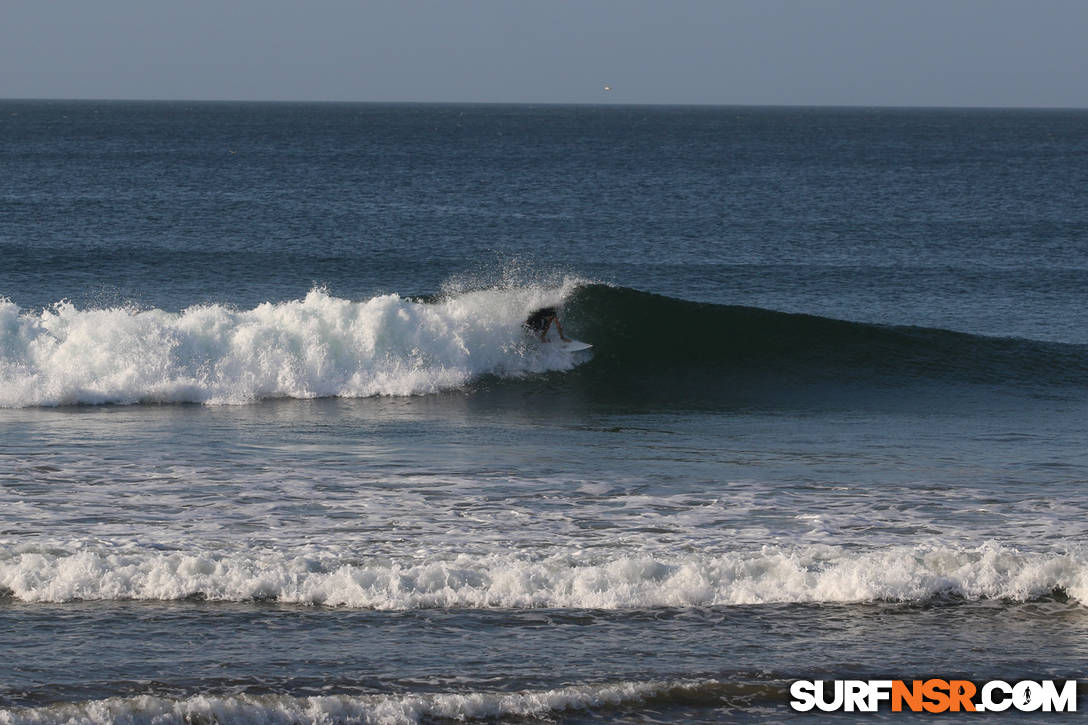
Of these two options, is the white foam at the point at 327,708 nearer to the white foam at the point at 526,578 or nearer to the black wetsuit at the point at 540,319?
the white foam at the point at 526,578

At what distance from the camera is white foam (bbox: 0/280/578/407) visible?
18469 millimetres

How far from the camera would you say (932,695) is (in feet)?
26.7

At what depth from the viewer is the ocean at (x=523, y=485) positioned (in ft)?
27.7

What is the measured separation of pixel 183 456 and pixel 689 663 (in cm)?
793

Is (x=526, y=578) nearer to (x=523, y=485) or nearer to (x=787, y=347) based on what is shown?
(x=523, y=485)

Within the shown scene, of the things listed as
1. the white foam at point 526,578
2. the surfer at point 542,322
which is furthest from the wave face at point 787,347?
the white foam at point 526,578

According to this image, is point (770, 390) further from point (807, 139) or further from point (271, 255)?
point (807, 139)

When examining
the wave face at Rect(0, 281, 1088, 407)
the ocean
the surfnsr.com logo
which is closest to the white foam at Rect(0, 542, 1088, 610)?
the ocean

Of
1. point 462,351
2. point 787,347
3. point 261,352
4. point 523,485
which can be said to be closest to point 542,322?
point 462,351

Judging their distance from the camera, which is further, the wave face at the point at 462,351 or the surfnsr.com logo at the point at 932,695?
the wave face at the point at 462,351

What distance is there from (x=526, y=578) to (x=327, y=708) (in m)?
2.50

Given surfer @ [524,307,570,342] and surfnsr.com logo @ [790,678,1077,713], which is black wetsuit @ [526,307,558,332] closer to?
surfer @ [524,307,570,342]

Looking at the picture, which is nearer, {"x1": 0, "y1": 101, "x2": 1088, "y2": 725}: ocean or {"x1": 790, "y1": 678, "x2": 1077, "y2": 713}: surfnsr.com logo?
{"x1": 790, "y1": 678, "x2": 1077, "y2": 713}: surfnsr.com logo

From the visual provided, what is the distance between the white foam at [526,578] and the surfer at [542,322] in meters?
11.4
